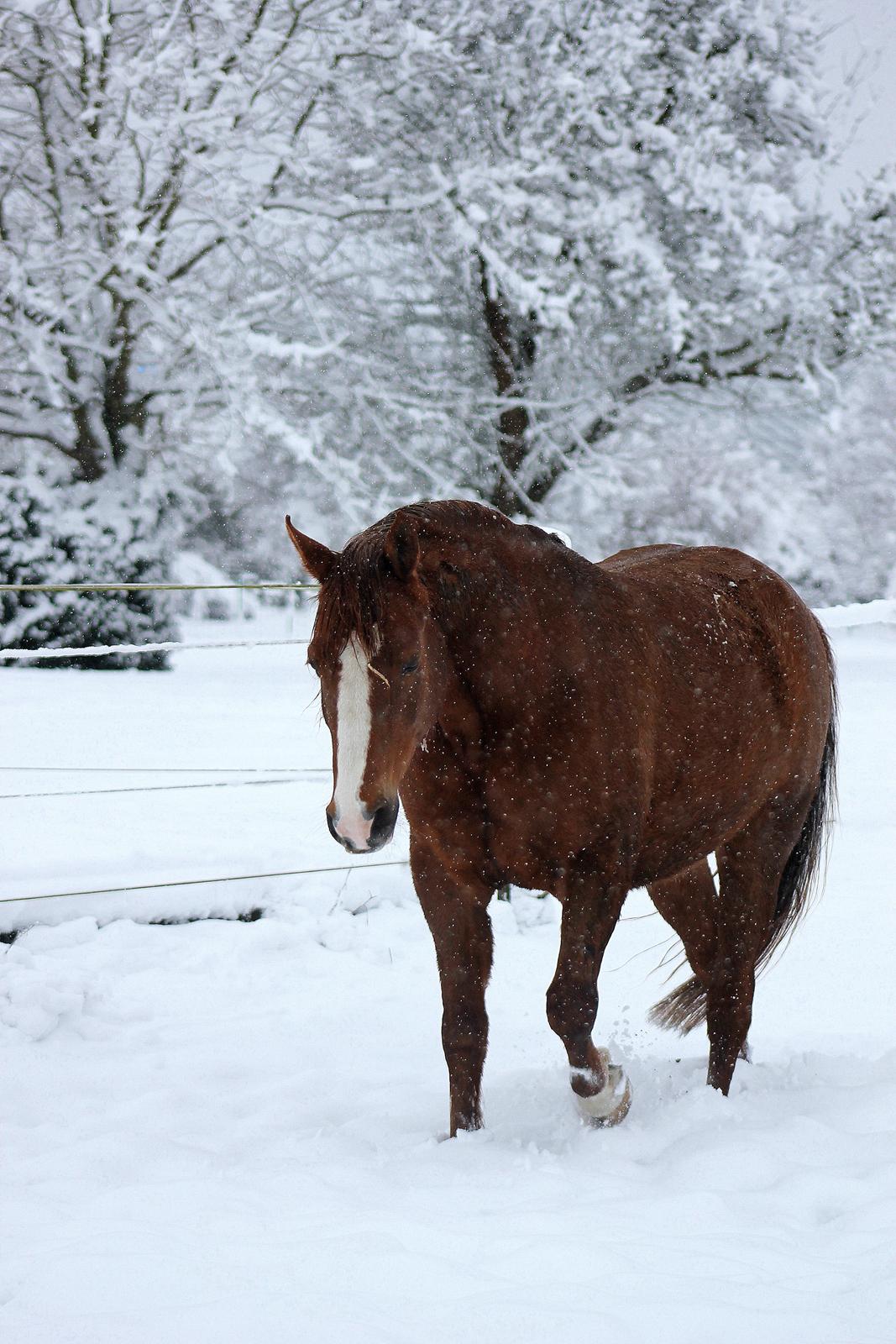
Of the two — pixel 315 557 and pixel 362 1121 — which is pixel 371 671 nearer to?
pixel 315 557

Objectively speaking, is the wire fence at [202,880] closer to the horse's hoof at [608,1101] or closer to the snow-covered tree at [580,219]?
the horse's hoof at [608,1101]

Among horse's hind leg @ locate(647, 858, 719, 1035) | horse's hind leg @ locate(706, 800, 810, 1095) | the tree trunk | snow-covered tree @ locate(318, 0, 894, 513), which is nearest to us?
horse's hind leg @ locate(706, 800, 810, 1095)

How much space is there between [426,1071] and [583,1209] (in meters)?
1.24

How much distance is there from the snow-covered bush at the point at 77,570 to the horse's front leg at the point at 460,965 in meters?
7.45

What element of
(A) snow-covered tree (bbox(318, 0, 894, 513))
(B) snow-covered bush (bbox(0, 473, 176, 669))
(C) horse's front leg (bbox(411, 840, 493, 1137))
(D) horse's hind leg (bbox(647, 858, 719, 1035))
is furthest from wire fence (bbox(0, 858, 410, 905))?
(A) snow-covered tree (bbox(318, 0, 894, 513))

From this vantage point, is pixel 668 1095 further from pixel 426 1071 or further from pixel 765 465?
pixel 765 465

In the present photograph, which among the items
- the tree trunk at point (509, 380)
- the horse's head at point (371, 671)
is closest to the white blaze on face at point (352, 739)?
the horse's head at point (371, 671)

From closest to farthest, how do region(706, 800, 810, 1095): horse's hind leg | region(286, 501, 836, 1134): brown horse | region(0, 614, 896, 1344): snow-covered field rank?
region(0, 614, 896, 1344): snow-covered field < region(286, 501, 836, 1134): brown horse < region(706, 800, 810, 1095): horse's hind leg

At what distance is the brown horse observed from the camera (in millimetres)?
2221

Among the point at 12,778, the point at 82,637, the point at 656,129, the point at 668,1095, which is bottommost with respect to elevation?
the point at 82,637

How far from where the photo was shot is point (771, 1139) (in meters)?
2.49

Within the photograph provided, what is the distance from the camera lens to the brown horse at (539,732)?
2.22m

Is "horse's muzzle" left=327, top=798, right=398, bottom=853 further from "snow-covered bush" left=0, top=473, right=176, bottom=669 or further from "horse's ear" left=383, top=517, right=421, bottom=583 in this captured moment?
"snow-covered bush" left=0, top=473, right=176, bottom=669

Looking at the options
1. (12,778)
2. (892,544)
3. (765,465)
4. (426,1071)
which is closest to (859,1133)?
(426,1071)
